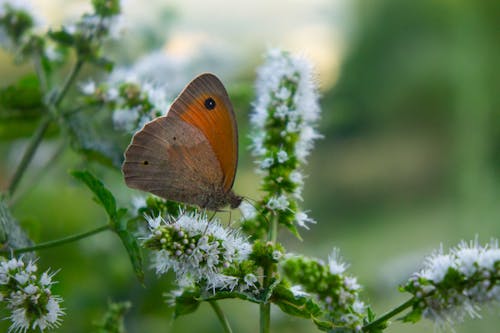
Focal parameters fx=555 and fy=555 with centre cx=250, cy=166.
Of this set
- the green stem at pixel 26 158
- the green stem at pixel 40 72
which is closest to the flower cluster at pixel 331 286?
the green stem at pixel 26 158

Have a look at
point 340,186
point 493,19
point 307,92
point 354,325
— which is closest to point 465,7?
point 493,19

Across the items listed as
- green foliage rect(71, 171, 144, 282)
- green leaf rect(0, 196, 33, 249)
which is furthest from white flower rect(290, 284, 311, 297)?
green leaf rect(0, 196, 33, 249)

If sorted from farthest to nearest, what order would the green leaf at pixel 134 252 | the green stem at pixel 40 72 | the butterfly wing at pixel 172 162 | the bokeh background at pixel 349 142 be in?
1. the bokeh background at pixel 349 142
2. the green stem at pixel 40 72
3. the butterfly wing at pixel 172 162
4. the green leaf at pixel 134 252

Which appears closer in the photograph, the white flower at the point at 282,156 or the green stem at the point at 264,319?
the green stem at the point at 264,319

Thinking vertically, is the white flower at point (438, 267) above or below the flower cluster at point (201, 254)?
below

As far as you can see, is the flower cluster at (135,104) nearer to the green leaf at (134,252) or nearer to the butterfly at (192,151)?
the butterfly at (192,151)

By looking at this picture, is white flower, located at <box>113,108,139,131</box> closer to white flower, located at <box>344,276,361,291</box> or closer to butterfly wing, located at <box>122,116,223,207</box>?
butterfly wing, located at <box>122,116,223,207</box>

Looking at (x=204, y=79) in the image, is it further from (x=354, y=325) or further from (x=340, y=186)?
(x=340, y=186)

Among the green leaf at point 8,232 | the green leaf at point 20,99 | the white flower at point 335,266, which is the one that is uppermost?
the green leaf at point 20,99
